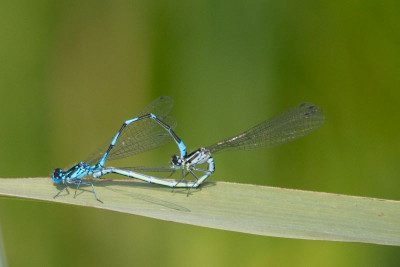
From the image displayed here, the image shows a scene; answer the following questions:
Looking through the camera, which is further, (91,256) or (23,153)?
(23,153)

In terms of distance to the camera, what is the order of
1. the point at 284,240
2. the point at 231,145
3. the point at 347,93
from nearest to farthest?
the point at 284,240 → the point at 231,145 → the point at 347,93

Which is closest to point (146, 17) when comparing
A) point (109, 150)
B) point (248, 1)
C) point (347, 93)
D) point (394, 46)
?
point (248, 1)

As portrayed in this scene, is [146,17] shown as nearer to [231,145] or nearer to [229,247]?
[231,145]

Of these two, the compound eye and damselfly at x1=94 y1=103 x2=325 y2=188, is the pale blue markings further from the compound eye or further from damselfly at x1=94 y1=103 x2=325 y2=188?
the compound eye

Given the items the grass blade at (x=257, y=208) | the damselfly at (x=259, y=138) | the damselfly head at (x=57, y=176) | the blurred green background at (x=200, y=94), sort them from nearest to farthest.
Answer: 1. the grass blade at (x=257, y=208)
2. the damselfly head at (x=57, y=176)
3. the blurred green background at (x=200, y=94)
4. the damselfly at (x=259, y=138)

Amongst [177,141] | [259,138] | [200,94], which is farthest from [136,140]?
[259,138]

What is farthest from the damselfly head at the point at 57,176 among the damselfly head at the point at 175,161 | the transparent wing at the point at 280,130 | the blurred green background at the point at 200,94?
the transparent wing at the point at 280,130

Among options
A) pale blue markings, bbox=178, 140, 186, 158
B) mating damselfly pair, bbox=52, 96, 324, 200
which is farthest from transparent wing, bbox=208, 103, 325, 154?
pale blue markings, bbox=178, 140, 186, 158

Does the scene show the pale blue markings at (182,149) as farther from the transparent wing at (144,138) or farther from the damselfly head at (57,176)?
the damselfly head at (57,176)
